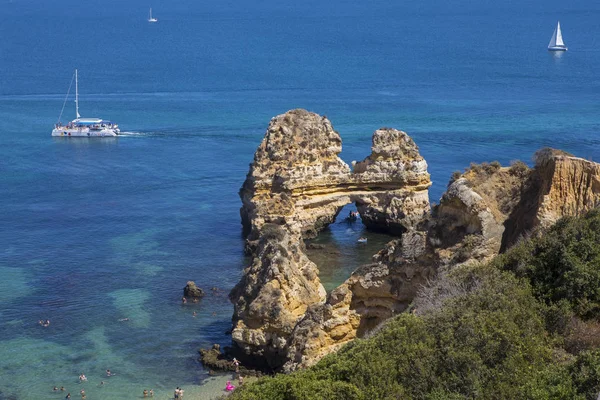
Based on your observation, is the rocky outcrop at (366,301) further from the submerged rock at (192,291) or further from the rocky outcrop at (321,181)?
the rocky outcrop at (321,181)

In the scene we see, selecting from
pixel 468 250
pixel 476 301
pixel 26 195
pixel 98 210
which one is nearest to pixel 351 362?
pixel 476 301

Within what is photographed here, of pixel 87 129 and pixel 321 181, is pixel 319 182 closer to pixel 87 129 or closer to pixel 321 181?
pixel 321 181

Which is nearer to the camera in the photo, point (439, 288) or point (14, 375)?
point (439, 288)

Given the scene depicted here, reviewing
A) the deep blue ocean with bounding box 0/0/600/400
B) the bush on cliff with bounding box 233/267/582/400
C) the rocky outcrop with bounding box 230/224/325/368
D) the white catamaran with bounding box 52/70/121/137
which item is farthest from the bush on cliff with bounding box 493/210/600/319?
the white catamaran with bounding box 52/70/121/137

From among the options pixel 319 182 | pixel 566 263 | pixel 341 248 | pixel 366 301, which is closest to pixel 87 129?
pixel 319 182

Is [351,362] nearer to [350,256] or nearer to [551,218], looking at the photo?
[551,218]
